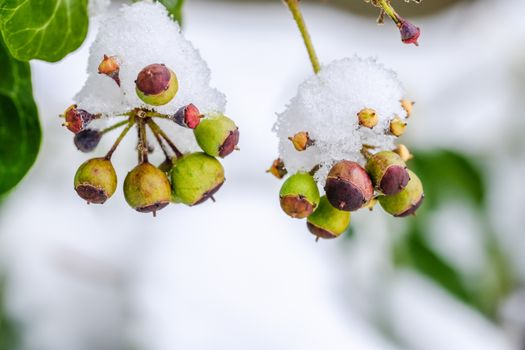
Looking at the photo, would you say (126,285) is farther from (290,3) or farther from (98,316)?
(290,3)

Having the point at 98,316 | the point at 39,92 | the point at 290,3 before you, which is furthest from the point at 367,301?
the point at 290,3

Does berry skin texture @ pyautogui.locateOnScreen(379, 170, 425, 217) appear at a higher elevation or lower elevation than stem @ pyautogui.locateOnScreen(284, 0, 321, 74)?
lower

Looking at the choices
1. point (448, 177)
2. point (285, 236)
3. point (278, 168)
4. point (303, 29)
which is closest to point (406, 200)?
point (278, 168)

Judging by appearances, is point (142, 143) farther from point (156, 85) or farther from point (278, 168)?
point (278, 168)

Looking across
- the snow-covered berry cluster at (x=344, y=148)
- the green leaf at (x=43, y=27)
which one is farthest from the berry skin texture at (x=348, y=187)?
the green leaf at (x=43, y=27)

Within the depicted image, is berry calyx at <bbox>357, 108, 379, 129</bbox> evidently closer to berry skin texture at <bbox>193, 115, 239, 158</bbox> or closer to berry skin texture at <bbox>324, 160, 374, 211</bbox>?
berry skin texture at <bbox>324, 160, 374, 211</bbox>

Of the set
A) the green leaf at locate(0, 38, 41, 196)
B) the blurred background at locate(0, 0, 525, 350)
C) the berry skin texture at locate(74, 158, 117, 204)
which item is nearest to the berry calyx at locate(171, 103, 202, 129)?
the berry skin texture at locate(74, 158, 117, 204)

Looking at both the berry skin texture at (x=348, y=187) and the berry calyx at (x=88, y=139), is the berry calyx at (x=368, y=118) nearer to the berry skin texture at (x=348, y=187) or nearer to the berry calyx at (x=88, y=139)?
the berry skin texture at (x=348, y=187)
